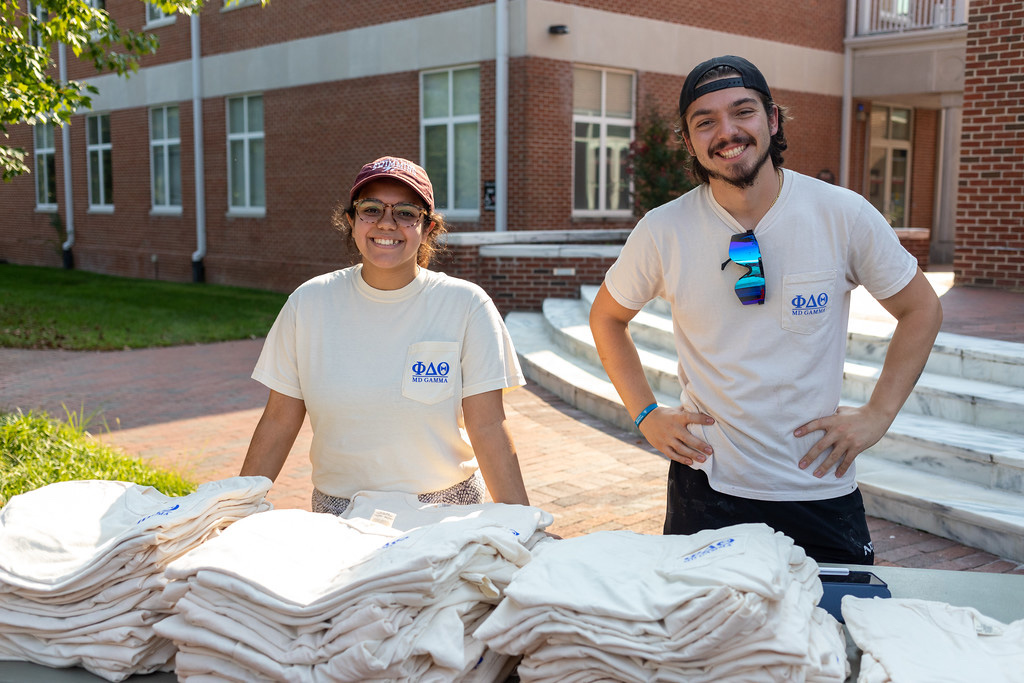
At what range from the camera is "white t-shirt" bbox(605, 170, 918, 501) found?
8.09 ft

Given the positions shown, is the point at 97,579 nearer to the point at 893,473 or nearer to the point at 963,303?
the point at 893,473

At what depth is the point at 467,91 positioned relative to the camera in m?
15.4

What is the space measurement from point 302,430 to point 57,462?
2.46 metres

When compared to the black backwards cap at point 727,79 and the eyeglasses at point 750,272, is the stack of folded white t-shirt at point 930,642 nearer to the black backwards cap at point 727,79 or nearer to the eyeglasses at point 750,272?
the eyeglasses at point 750,272

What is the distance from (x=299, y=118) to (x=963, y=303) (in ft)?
42.3

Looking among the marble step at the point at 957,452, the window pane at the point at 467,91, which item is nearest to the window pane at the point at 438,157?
the window pane at the point at 467,91

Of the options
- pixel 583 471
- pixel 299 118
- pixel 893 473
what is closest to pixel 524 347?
pixel 583 471

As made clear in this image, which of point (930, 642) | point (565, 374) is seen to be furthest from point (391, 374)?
point (565, 374)

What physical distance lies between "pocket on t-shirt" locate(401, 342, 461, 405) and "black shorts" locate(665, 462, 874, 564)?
0.77 m

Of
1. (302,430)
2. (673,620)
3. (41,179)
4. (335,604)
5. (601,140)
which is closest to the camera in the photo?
(673,620)

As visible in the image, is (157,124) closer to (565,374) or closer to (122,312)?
(122,312)

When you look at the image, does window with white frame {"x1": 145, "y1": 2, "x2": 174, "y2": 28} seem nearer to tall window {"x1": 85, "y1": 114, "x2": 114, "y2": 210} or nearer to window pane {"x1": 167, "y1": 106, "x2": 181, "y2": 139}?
window pane {"x1": 167, "y1": 106, "x2": 181, "y2": 139}

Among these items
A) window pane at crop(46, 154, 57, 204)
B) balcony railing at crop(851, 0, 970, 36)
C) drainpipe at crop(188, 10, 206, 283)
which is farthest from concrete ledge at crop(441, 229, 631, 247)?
window pane at crop(46, 154, 57, 204)

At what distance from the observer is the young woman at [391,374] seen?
277 centimetres
